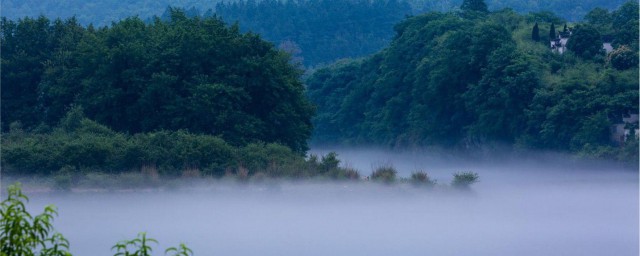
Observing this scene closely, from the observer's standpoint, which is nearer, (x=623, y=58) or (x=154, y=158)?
(x=154, y=158)

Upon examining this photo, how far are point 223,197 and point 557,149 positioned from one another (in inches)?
907

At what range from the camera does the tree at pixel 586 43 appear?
55656 millimetres

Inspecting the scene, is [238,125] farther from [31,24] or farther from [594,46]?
[594,46]

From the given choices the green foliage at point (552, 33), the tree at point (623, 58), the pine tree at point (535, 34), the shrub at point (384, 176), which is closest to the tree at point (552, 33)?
the green foliage at point (552, 33)

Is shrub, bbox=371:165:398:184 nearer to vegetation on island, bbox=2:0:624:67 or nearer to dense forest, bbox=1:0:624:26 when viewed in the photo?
vegetation on island, bbox=2:0:624:67

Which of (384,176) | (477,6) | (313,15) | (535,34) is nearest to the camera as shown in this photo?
(384,176)

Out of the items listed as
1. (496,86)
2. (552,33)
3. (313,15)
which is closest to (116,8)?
(313,15)

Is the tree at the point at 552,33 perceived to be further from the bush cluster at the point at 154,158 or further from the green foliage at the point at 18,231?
the green foliage at the point at 18,231

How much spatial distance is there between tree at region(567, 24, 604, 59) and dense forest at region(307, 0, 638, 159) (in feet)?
Answer: 0.13

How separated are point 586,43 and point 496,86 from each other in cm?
400

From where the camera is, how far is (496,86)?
5597cm

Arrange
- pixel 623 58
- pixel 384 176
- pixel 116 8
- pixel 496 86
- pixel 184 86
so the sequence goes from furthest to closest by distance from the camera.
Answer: pixel 116 8 → pixel 496 86 → pixel 623 58 → pixel 184 86 → pixel 384 176

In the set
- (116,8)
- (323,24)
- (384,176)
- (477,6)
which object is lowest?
(384,176)

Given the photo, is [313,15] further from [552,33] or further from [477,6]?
[552,33]
